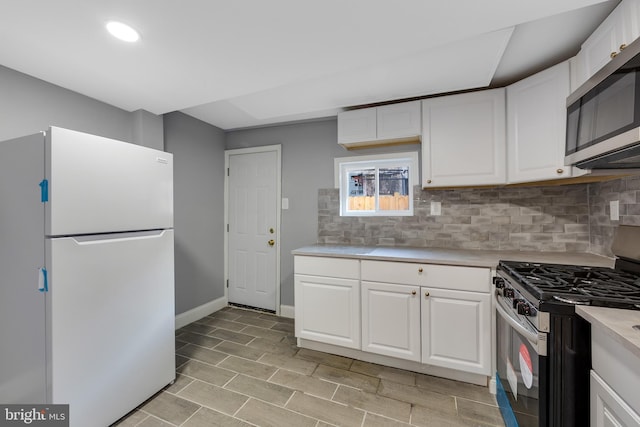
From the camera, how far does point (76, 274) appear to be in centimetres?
134

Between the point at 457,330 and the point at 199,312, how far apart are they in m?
2.69

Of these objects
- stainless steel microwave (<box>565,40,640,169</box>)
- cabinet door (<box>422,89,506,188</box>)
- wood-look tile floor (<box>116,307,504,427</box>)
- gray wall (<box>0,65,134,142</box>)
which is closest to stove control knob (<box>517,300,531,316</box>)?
stainless steel microwave (<box>565,40,640,169</box>)

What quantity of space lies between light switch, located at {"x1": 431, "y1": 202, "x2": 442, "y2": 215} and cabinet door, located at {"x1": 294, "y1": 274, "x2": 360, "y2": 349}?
1066mm

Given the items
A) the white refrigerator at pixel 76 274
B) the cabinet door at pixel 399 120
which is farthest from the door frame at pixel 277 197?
the white refrigerator at pixel 76 274

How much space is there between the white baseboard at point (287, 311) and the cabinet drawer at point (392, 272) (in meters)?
1.33

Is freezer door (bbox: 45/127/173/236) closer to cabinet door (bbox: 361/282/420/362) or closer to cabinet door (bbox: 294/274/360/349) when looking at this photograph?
cabinet door (bbox: 294/274/360/349)

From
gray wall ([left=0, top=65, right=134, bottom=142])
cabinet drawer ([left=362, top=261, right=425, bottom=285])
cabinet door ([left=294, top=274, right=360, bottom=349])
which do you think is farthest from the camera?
cabinet door ([left=294, top=274, right=360, bottom=349])

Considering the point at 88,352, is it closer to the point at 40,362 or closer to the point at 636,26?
the point at 40,362

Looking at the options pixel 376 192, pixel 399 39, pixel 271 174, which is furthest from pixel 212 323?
pixel 399 39

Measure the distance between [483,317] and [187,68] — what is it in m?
2.63

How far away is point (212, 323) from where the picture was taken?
9.43 feet

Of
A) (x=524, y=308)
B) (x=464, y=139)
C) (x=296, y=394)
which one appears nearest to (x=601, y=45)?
(x=464, y=139)

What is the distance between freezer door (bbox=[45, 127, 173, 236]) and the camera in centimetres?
127

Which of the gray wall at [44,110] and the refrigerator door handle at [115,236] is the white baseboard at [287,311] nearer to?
the refrigerator door handle at [115,236]
